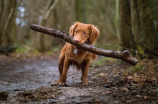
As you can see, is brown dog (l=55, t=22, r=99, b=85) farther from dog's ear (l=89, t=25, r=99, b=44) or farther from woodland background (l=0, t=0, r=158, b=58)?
woodland background (l=0, t=0, r=158, b=58)

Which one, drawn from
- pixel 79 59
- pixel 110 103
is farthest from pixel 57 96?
pixel 79 59

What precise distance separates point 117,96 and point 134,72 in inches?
74.5

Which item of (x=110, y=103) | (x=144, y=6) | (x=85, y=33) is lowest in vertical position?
(x=110, y=103)

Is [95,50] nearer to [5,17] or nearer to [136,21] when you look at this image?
[136,21]

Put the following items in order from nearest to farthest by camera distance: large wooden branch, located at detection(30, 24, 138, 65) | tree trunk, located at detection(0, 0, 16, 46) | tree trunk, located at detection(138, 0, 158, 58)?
large wooden branch, located at detection(30, 24, 138, 65), tree trunk, located at detection(138, 0, 158, 58), tree trunk, located at detection(0, 0, 16, 46)

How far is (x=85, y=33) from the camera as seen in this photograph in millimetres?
5254

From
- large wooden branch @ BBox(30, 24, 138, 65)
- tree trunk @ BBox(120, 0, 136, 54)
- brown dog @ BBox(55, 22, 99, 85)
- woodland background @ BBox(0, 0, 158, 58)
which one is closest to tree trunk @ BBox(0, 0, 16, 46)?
woodland background @ BBox(0, 0, 158, 58)

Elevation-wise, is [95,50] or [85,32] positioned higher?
[85,32]

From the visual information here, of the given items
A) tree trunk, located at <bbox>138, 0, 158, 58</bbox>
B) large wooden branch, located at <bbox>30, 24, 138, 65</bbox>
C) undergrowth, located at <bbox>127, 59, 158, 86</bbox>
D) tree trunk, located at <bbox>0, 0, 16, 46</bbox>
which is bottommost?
undergrowth, located at <bbox>127, 59, 158, 86</bbox>

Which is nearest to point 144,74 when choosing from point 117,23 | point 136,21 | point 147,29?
point 147,29

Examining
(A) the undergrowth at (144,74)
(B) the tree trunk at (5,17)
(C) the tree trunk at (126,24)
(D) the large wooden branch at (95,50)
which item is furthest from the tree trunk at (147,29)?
(B) the tree trunk at (5,17)

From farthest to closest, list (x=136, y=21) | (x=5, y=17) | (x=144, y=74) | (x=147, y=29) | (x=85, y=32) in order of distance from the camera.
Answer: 1. (x=5, y=17)
2. (x=136, y=21)
3. (x=147, y=29)
4. (x=85, y=32)
5. (x=144, y=74)

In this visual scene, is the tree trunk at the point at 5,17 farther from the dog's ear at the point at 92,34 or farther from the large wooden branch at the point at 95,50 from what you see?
the large wooden branch at the point at 95,50

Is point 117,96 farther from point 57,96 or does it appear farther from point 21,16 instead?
point 21,16
